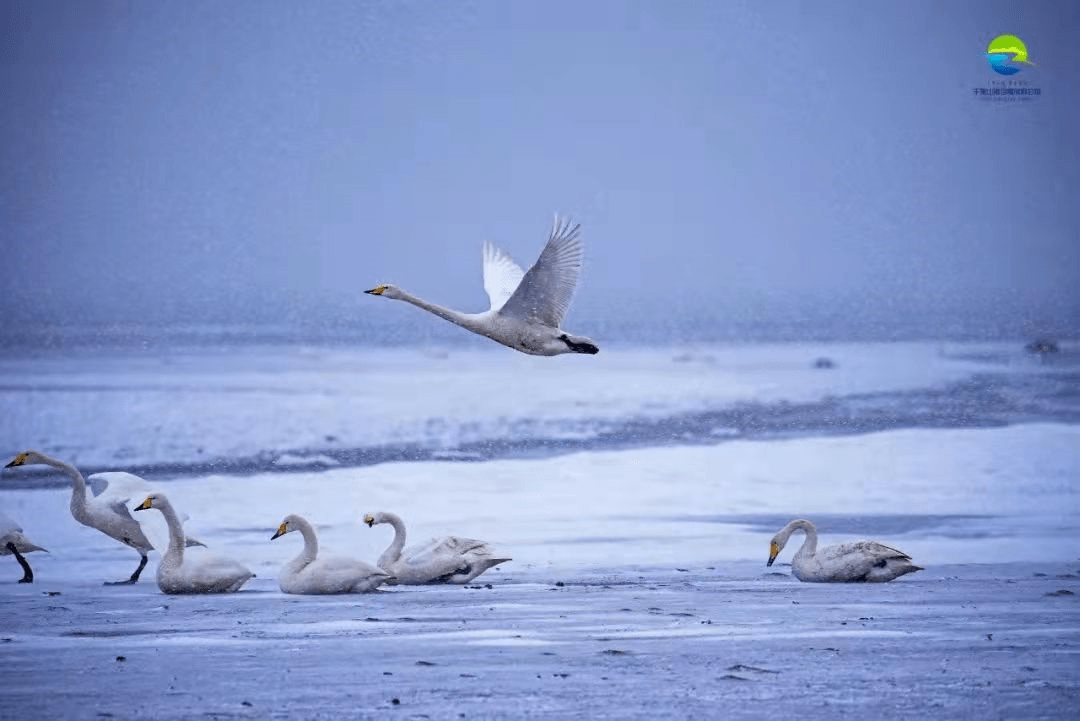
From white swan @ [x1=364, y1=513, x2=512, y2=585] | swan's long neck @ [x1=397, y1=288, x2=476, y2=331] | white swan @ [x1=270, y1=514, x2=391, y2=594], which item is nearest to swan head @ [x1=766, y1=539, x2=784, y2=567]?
white swan @ [x1=364, y1=513, x2=512, y2=585]

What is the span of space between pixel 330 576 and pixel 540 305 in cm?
285

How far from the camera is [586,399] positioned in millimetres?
22047

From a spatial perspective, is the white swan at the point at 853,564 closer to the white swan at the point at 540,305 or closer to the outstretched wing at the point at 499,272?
the white swan at the point at 540,305

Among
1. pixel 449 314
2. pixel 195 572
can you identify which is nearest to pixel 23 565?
pixel 195 572

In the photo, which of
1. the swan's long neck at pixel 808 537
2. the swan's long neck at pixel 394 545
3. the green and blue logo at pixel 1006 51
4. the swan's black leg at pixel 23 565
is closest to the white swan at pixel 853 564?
the swan's long neck at pixel 808 537

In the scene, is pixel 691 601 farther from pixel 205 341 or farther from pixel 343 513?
pixel 205 341

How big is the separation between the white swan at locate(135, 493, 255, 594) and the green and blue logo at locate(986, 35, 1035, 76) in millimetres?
36132

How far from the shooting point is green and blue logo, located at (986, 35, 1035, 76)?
44219 mm

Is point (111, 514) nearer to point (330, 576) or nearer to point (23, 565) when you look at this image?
point (23, 565)

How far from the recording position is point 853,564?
10602 mm

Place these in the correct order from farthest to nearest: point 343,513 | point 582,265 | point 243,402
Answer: point 243,402
point 343,513
point 582,265

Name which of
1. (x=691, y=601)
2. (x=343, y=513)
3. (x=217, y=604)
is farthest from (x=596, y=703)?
(x=343, y=513)

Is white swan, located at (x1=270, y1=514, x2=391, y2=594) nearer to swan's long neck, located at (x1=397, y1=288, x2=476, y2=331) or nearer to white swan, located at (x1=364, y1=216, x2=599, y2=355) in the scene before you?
white swan, located at (x1=364, y1=216, x2=599, y2=355)

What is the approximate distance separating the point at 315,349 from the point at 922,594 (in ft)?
67.3
